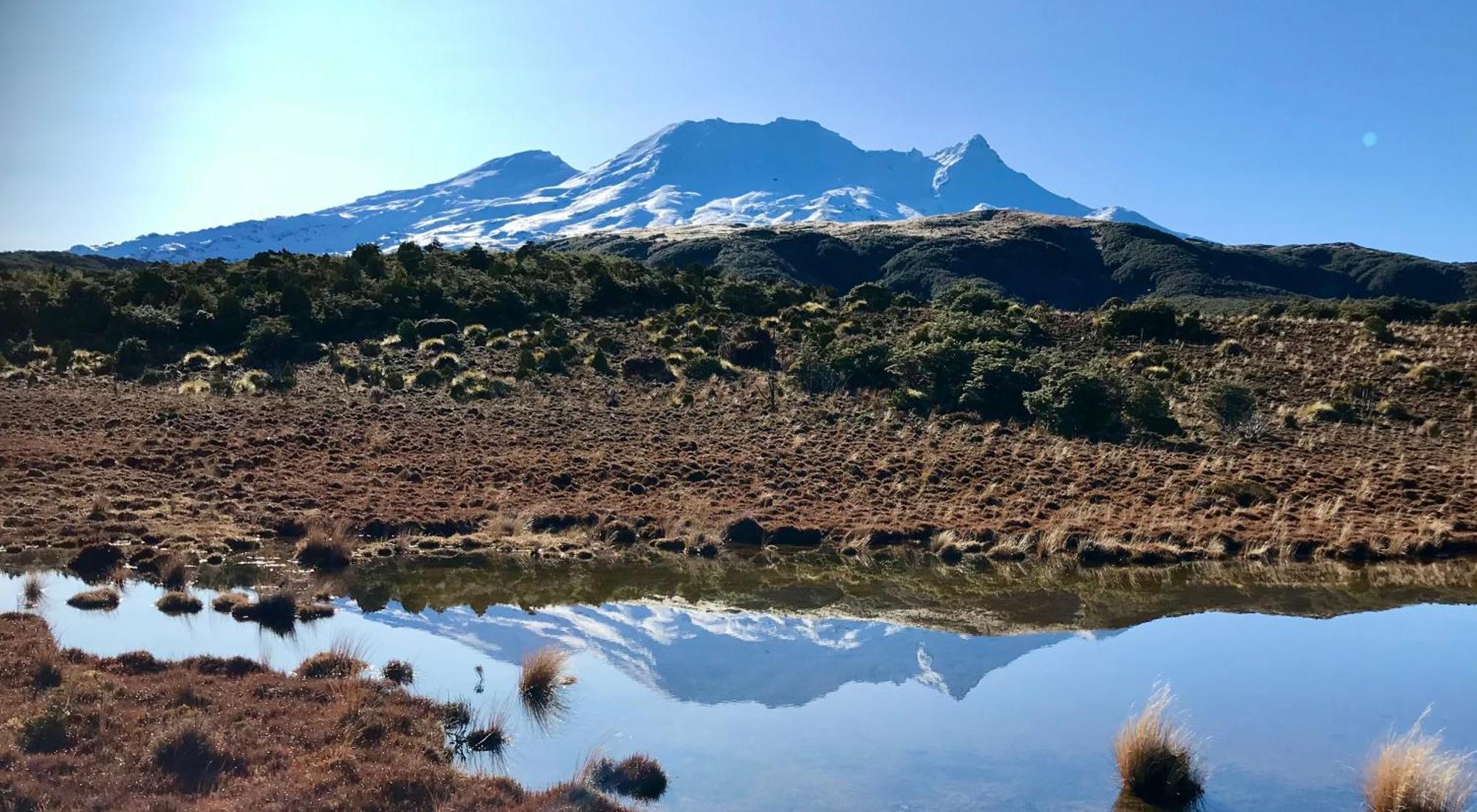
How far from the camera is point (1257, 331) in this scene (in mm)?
46750

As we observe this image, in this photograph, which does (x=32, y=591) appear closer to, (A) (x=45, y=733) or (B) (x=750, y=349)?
(A) (x=45, y=733)

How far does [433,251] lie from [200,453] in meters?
39.5

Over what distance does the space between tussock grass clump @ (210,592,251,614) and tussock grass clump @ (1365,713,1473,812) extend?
13943 millimetres

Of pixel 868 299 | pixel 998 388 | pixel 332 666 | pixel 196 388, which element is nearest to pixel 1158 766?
pixel 332 666

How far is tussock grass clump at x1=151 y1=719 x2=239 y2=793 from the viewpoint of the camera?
8961 mm

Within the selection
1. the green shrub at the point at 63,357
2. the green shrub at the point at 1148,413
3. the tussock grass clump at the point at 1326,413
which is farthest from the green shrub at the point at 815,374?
the green shrub at the point at 63,357

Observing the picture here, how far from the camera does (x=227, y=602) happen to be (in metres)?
15.4

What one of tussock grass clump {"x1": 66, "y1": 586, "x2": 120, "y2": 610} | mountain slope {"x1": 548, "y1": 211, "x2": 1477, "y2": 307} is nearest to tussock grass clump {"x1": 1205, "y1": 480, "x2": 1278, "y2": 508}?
tussock grass clump {"x1": 66, "y1": 586, "x2": 120, "y2": 610}

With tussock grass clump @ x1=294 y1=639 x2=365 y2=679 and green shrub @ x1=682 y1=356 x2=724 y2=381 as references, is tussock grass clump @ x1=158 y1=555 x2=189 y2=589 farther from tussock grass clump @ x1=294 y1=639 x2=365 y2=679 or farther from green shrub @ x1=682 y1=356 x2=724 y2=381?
green shrub @ x1=682 y1=356 x2=724 y2=381

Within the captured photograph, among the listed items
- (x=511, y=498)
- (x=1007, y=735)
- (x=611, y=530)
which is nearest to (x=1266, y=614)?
(x=1007, y=735)

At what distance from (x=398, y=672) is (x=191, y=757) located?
11.2 ft

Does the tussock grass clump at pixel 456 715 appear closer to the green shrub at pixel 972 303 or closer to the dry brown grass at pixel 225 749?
the dry brown grass at pixel 225 749

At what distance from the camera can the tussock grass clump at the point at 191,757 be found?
29.4 feet

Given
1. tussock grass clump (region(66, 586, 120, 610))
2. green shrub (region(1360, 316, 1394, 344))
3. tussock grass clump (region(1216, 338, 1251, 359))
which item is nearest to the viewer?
tussock grass clump (region(66, 586, 120, 610))
